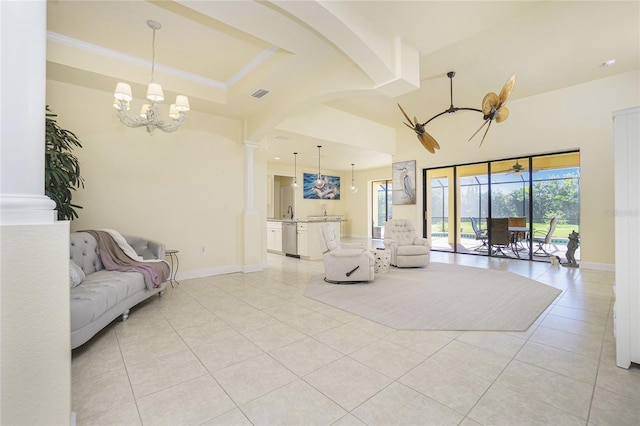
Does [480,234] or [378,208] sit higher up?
[378,208]

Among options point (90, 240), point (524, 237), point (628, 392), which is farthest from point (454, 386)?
point (524, 237)

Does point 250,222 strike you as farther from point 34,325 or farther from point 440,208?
point 440,208

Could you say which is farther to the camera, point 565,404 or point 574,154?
point 574,154

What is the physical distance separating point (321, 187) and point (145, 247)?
8.03m

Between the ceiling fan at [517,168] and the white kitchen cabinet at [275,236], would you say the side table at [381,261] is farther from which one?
the ceiling fan at [517,168]

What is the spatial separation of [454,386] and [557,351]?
1140mm

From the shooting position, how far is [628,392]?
1766 millimetres

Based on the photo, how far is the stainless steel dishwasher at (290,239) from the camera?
725cm

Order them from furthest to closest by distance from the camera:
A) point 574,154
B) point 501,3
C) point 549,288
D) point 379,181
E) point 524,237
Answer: point 379,181 → point 524,237 → point 574,154 → point 549,288 → point 501,3

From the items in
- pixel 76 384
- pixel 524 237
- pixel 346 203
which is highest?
pixel 346 203

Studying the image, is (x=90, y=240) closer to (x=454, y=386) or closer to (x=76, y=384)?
(x=76, y=384)

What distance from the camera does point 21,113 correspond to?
1233 millimetres

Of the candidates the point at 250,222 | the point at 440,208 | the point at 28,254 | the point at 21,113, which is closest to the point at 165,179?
the point at 250,222

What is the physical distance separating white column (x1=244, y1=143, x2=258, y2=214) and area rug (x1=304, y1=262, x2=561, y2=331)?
6.31 ft
